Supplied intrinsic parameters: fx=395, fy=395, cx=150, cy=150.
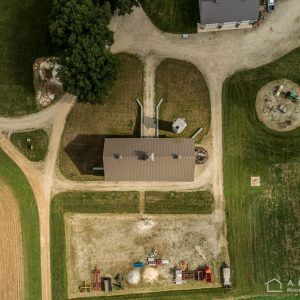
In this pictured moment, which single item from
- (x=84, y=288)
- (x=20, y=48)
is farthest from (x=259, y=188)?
(x=20, y=48)

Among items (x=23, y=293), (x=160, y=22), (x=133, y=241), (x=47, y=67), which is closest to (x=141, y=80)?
(x=160, y=22)

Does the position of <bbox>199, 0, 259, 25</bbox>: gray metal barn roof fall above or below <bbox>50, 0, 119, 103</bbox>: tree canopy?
above

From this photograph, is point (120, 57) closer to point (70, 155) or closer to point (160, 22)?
point (160, 22)

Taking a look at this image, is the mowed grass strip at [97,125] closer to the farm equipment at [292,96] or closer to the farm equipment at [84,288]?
the farm equipment at [84,288]

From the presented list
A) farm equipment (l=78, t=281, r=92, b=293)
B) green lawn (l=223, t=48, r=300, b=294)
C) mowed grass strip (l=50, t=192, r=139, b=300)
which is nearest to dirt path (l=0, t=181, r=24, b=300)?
mowed grass strip (l=50, t=192, r=139, b=300)

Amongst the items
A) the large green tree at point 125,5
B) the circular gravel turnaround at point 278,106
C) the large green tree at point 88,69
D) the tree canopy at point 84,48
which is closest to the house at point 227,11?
the large green tree at point 125,5

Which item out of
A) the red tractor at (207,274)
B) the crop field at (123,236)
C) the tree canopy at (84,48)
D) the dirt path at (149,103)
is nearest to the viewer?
the tree canopy at (84,48)

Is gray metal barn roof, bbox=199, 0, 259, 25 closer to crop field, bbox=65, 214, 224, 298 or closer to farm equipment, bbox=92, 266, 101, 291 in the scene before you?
crop field, bbox=65, 214, 224, 298
